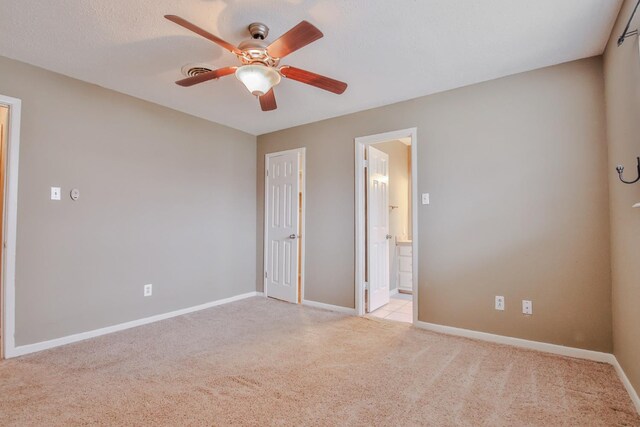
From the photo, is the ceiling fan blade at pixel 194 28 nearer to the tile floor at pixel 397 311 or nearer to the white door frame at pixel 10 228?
the white door frame at pixel 10 228

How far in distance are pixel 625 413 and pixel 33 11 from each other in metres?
4.13

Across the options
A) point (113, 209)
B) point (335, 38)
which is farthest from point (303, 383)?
point (113, 209)

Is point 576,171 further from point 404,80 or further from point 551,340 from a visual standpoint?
point 404,80

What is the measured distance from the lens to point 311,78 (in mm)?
2174

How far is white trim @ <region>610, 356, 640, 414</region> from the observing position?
1.81 metres

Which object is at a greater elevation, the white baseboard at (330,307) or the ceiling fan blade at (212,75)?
the ceiling fan blade at (212,75)

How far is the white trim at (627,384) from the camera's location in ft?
5.94

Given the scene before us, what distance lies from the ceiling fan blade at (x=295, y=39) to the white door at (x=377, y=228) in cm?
208

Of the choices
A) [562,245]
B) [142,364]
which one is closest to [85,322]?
[142,364]

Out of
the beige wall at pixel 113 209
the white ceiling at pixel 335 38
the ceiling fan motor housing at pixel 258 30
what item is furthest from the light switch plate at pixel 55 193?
the ceiling fan motor housing at pixel 258 30

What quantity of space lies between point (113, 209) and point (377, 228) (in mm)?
2836

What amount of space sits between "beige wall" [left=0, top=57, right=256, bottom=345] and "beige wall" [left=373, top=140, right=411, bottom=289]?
2.24m

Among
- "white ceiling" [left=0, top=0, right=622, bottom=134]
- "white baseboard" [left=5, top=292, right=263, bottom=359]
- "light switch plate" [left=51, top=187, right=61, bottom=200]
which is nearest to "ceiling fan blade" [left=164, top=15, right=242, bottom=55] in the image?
"white ceiling" [left=0, top=0, right=622, bottom=134]

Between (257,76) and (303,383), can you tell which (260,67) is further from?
(303,383)
